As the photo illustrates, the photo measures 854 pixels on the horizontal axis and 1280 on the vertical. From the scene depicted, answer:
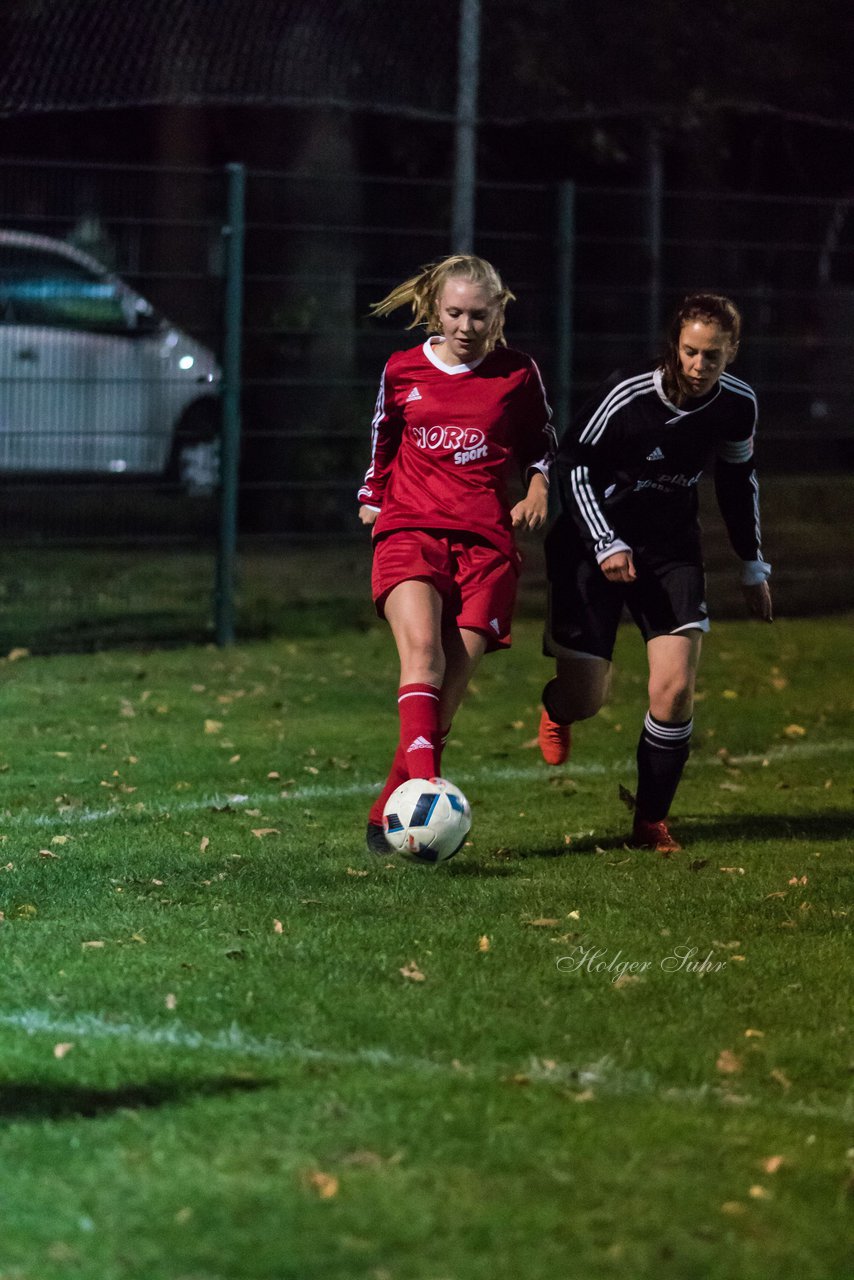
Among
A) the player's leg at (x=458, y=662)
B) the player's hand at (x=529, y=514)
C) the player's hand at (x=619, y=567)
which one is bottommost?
the player's leg at (x=458, y=662)

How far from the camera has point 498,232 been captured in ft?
47.7

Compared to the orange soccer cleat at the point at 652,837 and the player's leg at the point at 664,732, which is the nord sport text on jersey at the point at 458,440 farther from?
the orange soccer cleat at the point at 652,837

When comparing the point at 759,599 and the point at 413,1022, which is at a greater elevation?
the point at 759,599

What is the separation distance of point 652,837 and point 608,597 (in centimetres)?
84

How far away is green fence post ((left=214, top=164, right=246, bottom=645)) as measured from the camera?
12531 mm

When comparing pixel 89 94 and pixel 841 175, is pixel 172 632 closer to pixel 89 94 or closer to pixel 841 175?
pixel 89 94

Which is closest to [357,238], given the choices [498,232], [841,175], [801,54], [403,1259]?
Answer: [498,232]

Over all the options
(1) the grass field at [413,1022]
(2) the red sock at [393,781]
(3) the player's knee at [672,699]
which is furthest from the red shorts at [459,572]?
(1) the grass field at [413,1022]

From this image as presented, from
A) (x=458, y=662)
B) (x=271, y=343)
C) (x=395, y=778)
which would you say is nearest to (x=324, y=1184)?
(x=395, y=778)

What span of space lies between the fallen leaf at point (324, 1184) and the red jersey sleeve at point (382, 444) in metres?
3.40

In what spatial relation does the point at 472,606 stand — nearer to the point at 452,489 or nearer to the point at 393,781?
the point at 452,489

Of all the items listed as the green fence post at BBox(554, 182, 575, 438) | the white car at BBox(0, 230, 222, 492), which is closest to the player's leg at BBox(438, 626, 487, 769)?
the white car at BBox(0, 230, 222, 492)

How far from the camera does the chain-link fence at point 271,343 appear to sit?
40.7 ft

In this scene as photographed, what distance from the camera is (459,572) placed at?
6879 mm
